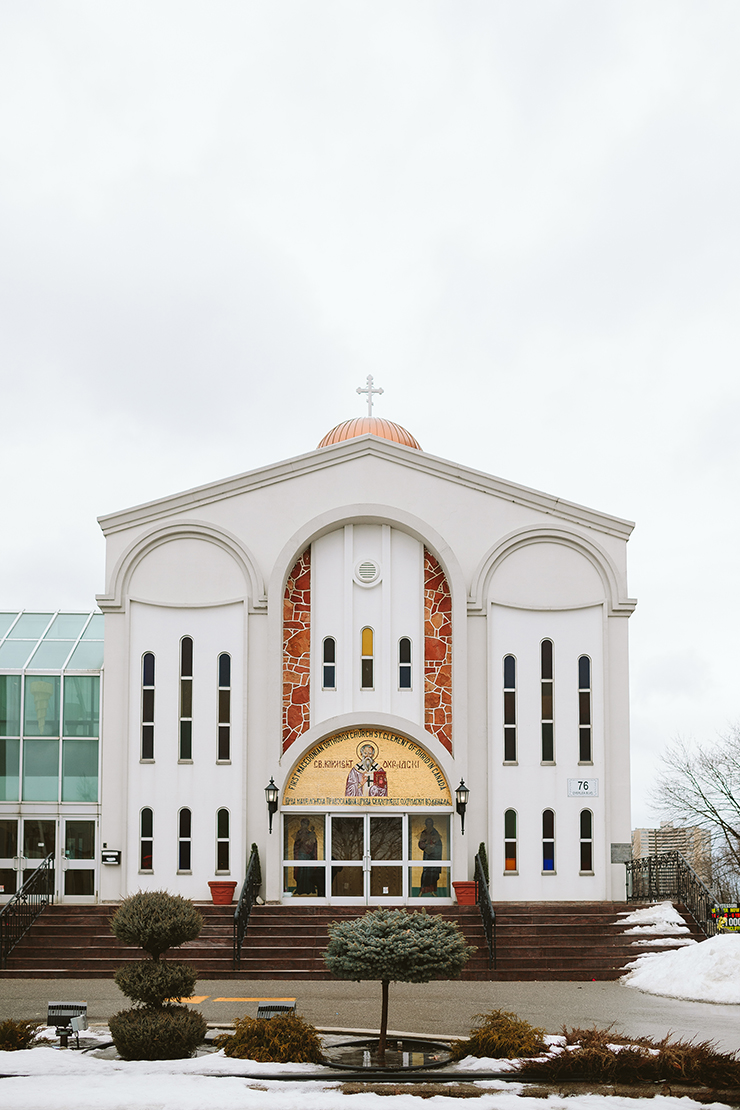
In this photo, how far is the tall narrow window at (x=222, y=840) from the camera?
25.9 meters

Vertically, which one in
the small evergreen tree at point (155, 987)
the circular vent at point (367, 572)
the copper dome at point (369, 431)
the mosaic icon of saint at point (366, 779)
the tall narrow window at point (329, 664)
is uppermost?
the copper dome at point (369, 431)

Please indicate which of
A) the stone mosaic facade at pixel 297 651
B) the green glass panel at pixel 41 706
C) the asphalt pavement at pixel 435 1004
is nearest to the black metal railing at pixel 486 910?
the asphalt pavement at pixel 435 1004

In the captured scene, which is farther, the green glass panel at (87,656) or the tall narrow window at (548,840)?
the green glass panel at (87,656)

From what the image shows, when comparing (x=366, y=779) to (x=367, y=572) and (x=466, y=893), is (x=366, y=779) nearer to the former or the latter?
(x=466, y=893)

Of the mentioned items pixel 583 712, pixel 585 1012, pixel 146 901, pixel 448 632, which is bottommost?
pixel 585 1012

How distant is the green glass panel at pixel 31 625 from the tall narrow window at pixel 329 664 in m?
8.31

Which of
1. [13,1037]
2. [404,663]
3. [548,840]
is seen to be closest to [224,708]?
[404,663]

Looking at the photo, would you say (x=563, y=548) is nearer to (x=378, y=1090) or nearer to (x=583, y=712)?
(x=583, y=712)

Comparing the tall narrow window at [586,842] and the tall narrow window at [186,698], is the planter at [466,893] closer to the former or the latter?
the tall narrow window at [586,842]

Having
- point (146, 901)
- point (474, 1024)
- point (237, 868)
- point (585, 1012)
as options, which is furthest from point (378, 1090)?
point (237, 868)

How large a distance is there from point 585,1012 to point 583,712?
1051 cm

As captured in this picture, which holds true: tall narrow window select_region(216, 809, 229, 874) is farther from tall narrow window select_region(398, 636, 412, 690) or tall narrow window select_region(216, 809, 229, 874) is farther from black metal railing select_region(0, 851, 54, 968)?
tall narrow window select_region(398, 636, 412, 690)

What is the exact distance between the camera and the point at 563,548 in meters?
27.6

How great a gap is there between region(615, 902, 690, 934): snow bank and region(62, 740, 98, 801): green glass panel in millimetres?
12360
